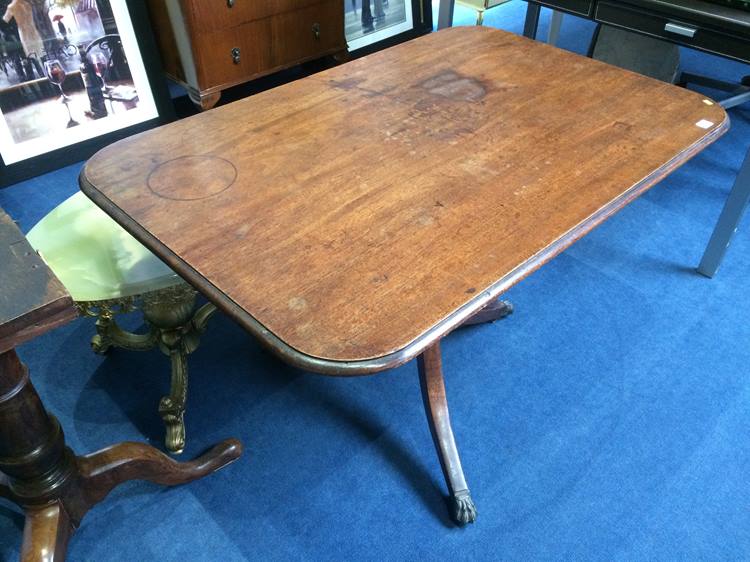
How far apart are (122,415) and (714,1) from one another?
6.48 ft

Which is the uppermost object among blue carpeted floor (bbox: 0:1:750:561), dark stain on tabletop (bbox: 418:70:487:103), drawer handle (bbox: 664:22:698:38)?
dark stain on tabletop (bbox: 418:70:487:103)

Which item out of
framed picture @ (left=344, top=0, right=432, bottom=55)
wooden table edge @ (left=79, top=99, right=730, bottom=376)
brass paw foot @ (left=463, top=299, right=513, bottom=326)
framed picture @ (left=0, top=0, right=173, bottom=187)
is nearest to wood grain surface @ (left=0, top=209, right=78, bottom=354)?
wooden table edge @ (left=79, top=99, right=730, bottom=376)

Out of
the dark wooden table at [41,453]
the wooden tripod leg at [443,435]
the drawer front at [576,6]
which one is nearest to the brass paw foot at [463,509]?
the wooden tripod leg at [443,435]

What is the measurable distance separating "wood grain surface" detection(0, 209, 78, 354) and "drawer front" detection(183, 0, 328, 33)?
1769mm

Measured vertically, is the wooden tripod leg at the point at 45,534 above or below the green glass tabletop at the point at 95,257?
below

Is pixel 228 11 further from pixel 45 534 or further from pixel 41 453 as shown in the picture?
pixel 45 534

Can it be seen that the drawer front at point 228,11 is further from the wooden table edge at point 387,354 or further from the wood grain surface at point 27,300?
the wood grain surface at point 27,300

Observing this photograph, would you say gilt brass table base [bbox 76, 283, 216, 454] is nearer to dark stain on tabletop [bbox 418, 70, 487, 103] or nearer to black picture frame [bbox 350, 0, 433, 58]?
dark stain on tabletop [bbox 418, 70, 487, 103]

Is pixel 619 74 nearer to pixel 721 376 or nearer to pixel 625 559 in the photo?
pixel 721 376

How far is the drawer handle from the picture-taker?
6.04 feet

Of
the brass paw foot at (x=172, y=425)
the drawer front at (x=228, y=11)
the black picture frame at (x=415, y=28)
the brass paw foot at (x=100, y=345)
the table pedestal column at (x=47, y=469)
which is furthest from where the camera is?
the black picture frame at (x=415, y=28)

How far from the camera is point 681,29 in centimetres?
186

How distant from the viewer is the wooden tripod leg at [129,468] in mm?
1295

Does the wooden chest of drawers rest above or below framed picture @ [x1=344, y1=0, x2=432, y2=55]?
above
